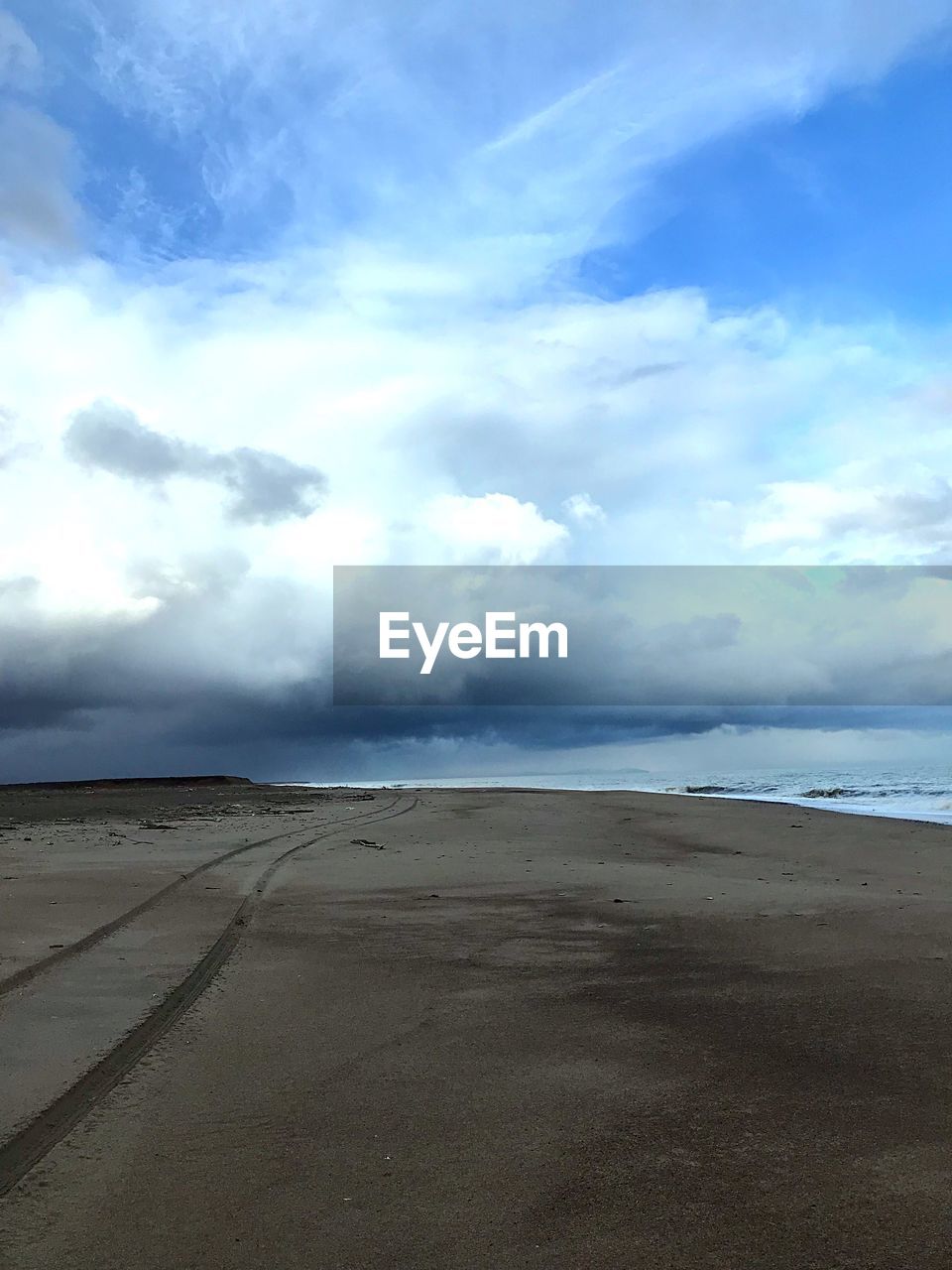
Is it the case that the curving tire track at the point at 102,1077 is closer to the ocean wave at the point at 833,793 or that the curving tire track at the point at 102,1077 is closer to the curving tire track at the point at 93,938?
the curving tire track at the point at 93,938

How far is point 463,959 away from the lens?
270 inches

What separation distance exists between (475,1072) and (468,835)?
13075 millimetres

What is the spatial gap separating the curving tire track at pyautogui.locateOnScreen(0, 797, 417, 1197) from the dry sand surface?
2 centimetres

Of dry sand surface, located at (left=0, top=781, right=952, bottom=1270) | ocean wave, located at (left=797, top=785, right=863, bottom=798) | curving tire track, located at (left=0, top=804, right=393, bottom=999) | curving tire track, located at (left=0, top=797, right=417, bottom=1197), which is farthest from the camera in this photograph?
ocean wave, located at (left=797, top=785, right=863, bottom=798)

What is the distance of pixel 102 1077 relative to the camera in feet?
14.1

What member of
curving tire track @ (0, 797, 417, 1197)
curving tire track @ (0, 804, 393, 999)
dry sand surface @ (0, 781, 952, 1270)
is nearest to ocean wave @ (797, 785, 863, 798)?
dry sand surface @ (0, 781, 952, 1270)

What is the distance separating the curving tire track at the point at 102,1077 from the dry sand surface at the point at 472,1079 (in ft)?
0.06

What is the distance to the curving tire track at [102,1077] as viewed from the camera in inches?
136

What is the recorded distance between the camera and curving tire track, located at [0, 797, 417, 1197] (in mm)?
3445

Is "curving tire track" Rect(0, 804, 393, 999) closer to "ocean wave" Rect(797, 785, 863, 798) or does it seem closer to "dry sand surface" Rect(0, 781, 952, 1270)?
"dry sand surface" Rect(0, 781, 952, 1270)

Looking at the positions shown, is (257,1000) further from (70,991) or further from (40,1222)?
(40,1222)

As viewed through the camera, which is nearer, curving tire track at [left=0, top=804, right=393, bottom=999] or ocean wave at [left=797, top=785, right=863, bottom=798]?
curving tire track at [left=0, top=804, right=393, bottom=999]

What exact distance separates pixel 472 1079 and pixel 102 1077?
169 centimetres

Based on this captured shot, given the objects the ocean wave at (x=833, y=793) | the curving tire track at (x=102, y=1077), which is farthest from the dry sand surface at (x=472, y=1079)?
the ocean wave at (x=833, y=793)
